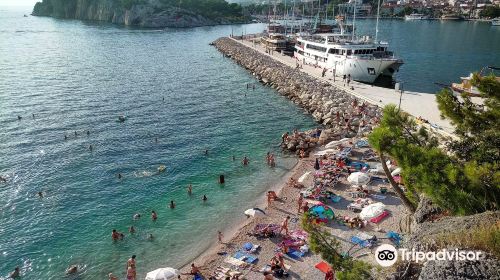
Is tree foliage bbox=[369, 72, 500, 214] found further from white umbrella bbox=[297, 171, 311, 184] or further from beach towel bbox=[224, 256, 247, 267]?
white umbrella bbox=[297, 171, 311, 184]

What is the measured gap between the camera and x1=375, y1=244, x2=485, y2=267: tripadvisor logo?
37.8ft

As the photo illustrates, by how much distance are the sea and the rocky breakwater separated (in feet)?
6.31

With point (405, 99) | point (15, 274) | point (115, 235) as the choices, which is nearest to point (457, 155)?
point (115, 235)

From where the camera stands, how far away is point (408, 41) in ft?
420

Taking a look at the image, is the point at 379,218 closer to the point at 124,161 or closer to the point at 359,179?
the point at 359,179

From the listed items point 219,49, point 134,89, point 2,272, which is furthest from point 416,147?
point 219,49

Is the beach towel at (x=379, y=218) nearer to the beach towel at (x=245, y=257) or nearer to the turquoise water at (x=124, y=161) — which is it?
the beach towel at (x=245, y=257)

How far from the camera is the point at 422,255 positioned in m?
12.9

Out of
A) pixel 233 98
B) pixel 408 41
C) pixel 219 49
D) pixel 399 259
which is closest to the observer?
pixel 399 259

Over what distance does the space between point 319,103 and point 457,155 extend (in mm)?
37702

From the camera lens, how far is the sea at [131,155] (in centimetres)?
2730

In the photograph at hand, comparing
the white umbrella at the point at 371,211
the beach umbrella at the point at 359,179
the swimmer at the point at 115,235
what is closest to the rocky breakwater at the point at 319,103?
the beach umbrella at the point at 359,179

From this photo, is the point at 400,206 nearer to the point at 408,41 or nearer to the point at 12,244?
the point at 12,244

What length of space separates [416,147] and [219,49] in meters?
105
